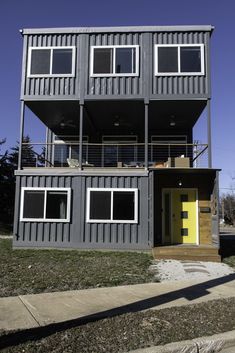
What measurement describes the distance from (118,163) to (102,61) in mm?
4443

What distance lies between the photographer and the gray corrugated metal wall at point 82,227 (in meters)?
15.1

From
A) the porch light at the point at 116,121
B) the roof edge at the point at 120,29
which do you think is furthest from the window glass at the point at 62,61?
the porch light at the point at 116,121

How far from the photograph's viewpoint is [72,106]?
17.2m

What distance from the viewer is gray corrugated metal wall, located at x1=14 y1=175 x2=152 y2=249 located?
49.7 feet

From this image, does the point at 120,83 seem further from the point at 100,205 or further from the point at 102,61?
the point at 100,205

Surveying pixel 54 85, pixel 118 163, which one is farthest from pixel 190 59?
pixel 54 85

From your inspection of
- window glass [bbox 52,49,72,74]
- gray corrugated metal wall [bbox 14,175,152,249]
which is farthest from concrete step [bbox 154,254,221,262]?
window glass [bbox 52,49,72,74]

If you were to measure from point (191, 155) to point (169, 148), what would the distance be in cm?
114

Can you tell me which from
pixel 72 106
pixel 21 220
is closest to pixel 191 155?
pixel 72 106

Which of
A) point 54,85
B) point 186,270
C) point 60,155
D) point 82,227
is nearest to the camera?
point 186,270

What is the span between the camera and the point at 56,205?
1559cm

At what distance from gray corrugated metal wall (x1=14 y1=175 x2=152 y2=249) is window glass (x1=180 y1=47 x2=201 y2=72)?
5.07 m

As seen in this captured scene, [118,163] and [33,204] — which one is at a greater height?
[118,163]

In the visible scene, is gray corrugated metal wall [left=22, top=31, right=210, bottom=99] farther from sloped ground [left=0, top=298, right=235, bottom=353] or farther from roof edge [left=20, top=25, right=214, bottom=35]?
sloped ground [left=0, top=298, right=235, bottom=353]
